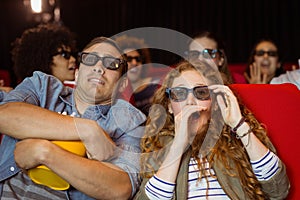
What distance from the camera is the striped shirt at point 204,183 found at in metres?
1.30

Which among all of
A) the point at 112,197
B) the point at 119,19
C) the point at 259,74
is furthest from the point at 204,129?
the point at 119,19

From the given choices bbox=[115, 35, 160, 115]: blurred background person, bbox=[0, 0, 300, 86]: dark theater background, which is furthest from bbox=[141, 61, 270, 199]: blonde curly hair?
bbox=[0, 0, 300, 86]: dark theater background

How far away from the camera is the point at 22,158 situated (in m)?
1.29

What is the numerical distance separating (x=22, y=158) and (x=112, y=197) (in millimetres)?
238

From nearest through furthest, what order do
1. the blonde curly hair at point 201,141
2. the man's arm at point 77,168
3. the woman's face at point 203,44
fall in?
the man's arm at point 77,168
the blonde curly hair at point 201,141
the woman's face at point 203,44

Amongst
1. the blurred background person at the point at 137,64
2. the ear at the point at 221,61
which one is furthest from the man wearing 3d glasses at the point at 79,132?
the ear at the point at 221,61

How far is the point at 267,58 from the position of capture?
9.63ft

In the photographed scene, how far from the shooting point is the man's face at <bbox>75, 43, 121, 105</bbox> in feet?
5.00

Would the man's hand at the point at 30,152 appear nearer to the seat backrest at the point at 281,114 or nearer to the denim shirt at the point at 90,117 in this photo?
the denim shirt at the point at 90,117

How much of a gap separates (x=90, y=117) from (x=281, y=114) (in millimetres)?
548

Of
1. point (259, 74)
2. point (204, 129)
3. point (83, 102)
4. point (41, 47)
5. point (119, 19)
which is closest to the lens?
point (204, 129)

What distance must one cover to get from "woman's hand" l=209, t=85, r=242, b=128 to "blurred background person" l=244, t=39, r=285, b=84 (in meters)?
1.45

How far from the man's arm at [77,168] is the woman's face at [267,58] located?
1.75 metres

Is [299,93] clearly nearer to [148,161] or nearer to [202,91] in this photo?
[202,91]
